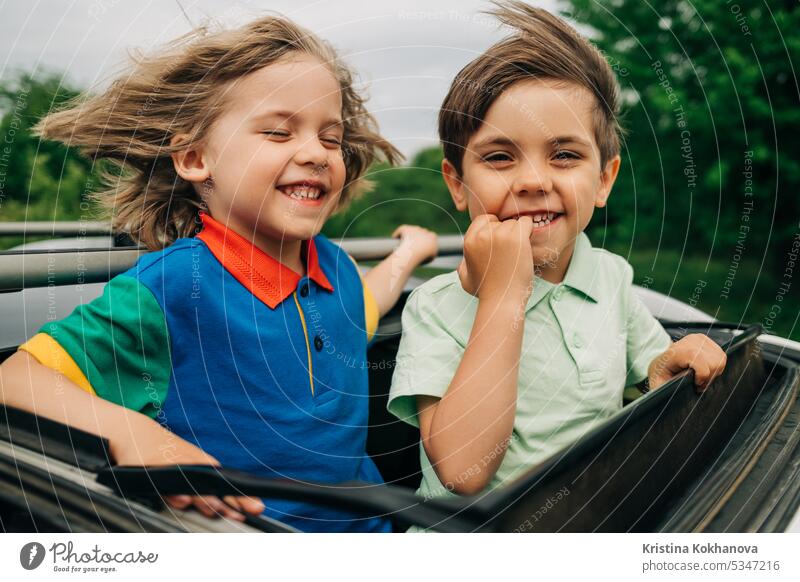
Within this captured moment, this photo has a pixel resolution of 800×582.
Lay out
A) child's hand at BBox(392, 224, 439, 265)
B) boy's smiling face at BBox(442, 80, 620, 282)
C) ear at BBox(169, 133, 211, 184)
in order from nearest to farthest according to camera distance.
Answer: boy's smiling face at BBox(442, 80, 620, 282)
ear at BBox(169, 133, 211, 184)
child's hand at BBox(392, 224, 439, 265)

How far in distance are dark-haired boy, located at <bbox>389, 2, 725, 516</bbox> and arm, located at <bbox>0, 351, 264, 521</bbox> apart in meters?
0.33

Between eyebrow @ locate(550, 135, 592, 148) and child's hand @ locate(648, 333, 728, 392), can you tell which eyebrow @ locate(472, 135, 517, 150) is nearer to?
eyebrow @ locate(550, 135, 592, 148)

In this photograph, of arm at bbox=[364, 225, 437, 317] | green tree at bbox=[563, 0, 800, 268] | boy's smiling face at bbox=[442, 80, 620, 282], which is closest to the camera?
boy's smiling face at bbox=[442, 80, 620, 282]

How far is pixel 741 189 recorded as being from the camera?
4.09 meters

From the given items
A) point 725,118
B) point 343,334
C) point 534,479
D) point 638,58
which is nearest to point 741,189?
point 725,118

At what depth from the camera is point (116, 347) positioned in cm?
81

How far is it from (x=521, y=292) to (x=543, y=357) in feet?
0.54

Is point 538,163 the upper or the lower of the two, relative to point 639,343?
upper

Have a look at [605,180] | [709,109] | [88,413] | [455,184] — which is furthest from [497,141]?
[709,109]

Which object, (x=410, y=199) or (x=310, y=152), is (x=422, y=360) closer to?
(x=310, y=152)

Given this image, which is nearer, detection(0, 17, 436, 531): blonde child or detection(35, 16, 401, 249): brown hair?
detection(0, 17, 436, 531): blonde child

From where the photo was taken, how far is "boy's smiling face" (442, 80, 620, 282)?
2.95ft

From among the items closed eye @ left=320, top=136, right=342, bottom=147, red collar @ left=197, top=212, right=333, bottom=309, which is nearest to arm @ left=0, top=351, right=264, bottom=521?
red collar @ left=197, top=212, right=333, bottom=309
